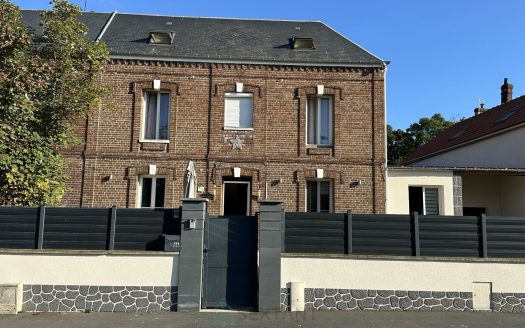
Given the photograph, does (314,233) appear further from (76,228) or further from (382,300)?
(76,228)

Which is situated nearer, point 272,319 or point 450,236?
point 272,319

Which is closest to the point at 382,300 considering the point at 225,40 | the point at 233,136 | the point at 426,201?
the point at 426,201

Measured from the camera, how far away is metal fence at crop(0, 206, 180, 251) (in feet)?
28.8

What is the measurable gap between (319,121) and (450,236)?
22.2 ft

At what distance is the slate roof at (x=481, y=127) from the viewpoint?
710 inches

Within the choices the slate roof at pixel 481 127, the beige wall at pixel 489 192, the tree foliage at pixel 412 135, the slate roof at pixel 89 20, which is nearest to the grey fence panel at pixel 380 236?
the beige wall at pixel 489 192

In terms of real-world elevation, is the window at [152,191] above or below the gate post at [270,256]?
above

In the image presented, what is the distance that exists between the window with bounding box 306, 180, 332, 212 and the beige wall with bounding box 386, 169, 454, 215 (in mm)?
1882

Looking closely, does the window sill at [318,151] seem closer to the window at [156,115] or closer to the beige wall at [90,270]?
the window at [156,115]

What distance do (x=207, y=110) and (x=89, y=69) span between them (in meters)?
3.70

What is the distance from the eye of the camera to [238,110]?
14.6 m

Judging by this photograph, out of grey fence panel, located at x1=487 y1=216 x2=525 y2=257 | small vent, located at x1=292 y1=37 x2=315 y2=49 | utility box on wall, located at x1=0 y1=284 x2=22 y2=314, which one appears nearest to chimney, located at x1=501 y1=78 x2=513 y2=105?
small vent, located at x1=292 y1=37 x2=315 y2=49

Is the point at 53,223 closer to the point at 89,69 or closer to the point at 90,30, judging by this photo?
the point at 89,69

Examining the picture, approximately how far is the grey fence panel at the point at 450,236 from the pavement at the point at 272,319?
3.87 ft
